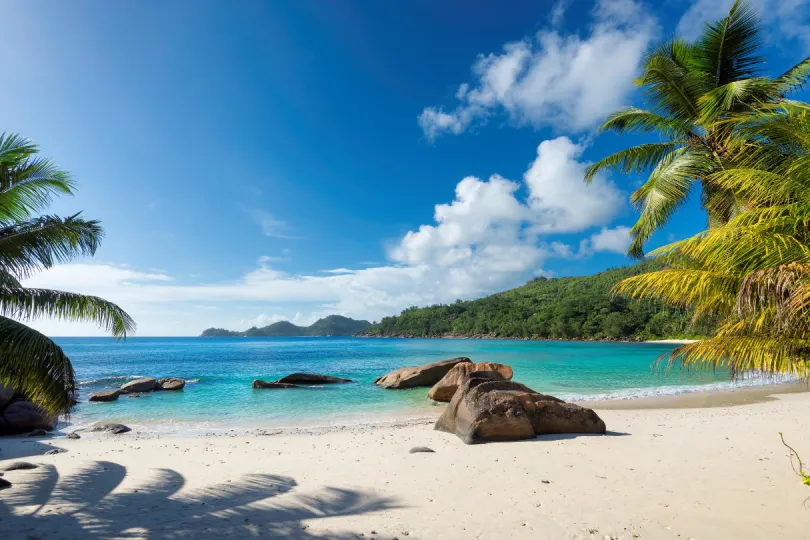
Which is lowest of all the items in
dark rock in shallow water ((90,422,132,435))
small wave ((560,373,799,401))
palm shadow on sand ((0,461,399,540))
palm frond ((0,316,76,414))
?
small wave ((560,373,799,401))

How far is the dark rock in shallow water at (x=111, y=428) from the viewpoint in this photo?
14.0m

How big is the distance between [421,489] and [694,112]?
28.6 feet

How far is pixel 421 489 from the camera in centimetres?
679

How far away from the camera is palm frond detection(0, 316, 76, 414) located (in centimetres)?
598

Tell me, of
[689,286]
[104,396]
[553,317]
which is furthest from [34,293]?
[553,317]

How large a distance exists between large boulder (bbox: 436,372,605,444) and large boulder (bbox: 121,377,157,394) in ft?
69.3

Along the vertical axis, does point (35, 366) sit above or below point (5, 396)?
above

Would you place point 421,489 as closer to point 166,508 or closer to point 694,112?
point 166,508

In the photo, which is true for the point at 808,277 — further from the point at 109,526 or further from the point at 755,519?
the point at 109,526

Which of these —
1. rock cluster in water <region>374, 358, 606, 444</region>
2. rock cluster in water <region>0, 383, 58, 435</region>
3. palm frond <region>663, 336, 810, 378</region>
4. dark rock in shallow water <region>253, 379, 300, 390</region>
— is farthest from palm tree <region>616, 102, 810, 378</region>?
dark rock in shallow water <region>253, 379, 300, 390</region>

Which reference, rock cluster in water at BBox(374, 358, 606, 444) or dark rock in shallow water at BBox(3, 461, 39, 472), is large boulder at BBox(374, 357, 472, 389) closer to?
rock cluster in water at BBox(374, 358, 606, 444)

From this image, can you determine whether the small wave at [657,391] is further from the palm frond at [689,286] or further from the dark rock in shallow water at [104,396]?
the dark rock in shallow water at [104,396]

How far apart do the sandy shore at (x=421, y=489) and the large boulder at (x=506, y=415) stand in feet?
1.46

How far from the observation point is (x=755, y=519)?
538cm
